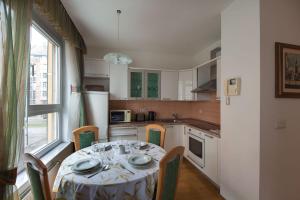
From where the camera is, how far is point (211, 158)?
2.37 m

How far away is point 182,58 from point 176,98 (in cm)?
116

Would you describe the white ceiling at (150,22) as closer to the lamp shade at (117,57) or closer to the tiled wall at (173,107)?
the lamp shade at (117,57)

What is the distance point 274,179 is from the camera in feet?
5.25

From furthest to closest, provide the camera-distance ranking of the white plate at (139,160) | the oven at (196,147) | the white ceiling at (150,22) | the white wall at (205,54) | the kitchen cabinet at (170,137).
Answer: the kitchen cabinet at (170,137)
the white wall at (205,54)
the oven at (196,147)
the white ceiling at (150,22)
the white plate at (139,160)

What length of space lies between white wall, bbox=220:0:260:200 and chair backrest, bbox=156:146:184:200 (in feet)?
2.99

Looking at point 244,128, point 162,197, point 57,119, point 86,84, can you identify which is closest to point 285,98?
point 244,128

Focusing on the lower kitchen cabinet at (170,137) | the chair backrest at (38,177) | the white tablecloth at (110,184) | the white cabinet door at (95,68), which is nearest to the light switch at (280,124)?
the white tablecloth at (110,184)

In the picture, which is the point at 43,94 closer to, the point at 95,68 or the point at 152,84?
the point at 95,68

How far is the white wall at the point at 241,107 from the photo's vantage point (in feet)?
5.16

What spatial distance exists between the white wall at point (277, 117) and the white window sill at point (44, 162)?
2.30 m

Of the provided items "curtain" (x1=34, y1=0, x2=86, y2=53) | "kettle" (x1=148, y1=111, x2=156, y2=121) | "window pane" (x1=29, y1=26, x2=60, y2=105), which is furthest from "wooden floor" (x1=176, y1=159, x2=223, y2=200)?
"curtain" (x1=34, y1=0, x2=86, y2=53)

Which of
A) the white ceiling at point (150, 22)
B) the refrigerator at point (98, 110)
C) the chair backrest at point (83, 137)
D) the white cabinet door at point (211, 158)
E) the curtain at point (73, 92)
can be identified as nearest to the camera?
the white ceiling at point (150, 22)

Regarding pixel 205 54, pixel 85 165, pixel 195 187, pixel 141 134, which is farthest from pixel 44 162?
pixel 205 54

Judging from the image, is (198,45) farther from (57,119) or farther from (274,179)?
(57,119)
